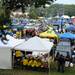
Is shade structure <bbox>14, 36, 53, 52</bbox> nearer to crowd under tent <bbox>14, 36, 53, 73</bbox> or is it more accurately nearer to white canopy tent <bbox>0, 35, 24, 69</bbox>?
crowd under tent <bbox>14, 36, 53, 73</bbox>

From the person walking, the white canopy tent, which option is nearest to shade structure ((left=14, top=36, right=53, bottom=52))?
the white canopy tent

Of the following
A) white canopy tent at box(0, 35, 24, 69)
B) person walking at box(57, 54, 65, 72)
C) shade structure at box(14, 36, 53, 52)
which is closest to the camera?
shade structure at box(14, 36, 53, 52)

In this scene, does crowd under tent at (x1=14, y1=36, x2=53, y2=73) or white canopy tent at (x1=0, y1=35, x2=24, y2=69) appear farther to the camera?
white canopy tent at (x1=0, y1=35, x2=24, y2=69)

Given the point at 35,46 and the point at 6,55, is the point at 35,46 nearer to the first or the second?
the point at 35,46

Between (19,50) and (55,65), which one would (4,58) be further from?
(55,65)

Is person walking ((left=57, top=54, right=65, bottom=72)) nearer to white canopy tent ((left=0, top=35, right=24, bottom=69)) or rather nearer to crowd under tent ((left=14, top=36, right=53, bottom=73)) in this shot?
crowd under tent ((left=14, top=36, right=53, bottom=73))

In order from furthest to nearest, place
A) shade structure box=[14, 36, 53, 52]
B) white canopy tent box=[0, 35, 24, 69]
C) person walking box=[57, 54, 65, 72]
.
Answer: white canopy tent box=[0, 35, 24, 69], person walking box=[57, 54, 65, 72], shade structure box=[14, 36, 53, 52]

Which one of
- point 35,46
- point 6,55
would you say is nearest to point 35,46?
point 35,46

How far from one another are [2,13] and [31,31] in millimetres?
31174

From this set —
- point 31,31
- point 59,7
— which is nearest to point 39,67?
point 31,31

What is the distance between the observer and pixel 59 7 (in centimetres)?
14925

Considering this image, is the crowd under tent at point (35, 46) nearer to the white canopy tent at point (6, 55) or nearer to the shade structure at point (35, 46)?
the shade structure at point (35, 46)

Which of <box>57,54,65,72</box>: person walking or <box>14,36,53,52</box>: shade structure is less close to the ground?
<box>14,36,53,52</box>: shade structure

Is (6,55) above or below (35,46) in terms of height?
below
